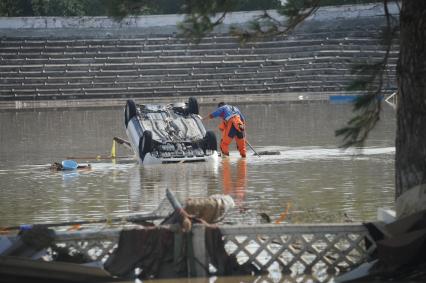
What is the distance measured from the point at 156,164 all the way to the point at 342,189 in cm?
652

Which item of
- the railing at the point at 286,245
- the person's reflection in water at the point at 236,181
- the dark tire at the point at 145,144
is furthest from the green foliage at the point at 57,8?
the railing at the point at 286,245

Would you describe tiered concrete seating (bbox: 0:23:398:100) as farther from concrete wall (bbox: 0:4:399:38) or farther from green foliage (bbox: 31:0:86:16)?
green foliage (bbox: 31:0:86:16)

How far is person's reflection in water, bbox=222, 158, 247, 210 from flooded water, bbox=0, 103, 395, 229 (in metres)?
0.02

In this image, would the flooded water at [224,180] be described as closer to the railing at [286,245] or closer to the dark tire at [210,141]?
the dark tire at [210,141]

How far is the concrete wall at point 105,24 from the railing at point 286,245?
53.3m

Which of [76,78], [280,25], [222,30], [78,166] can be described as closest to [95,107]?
[76,78]

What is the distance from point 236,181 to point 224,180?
0.31 meters

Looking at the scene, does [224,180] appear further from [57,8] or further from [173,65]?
[57,8]

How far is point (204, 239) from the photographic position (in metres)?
11.4

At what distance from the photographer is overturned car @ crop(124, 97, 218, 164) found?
78.1ft

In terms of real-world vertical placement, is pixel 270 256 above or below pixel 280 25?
below

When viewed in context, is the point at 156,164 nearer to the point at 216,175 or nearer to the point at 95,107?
the point at 216,175

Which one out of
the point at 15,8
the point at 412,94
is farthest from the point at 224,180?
the point at 15,8

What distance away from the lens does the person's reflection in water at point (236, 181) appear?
1745 centimetres
